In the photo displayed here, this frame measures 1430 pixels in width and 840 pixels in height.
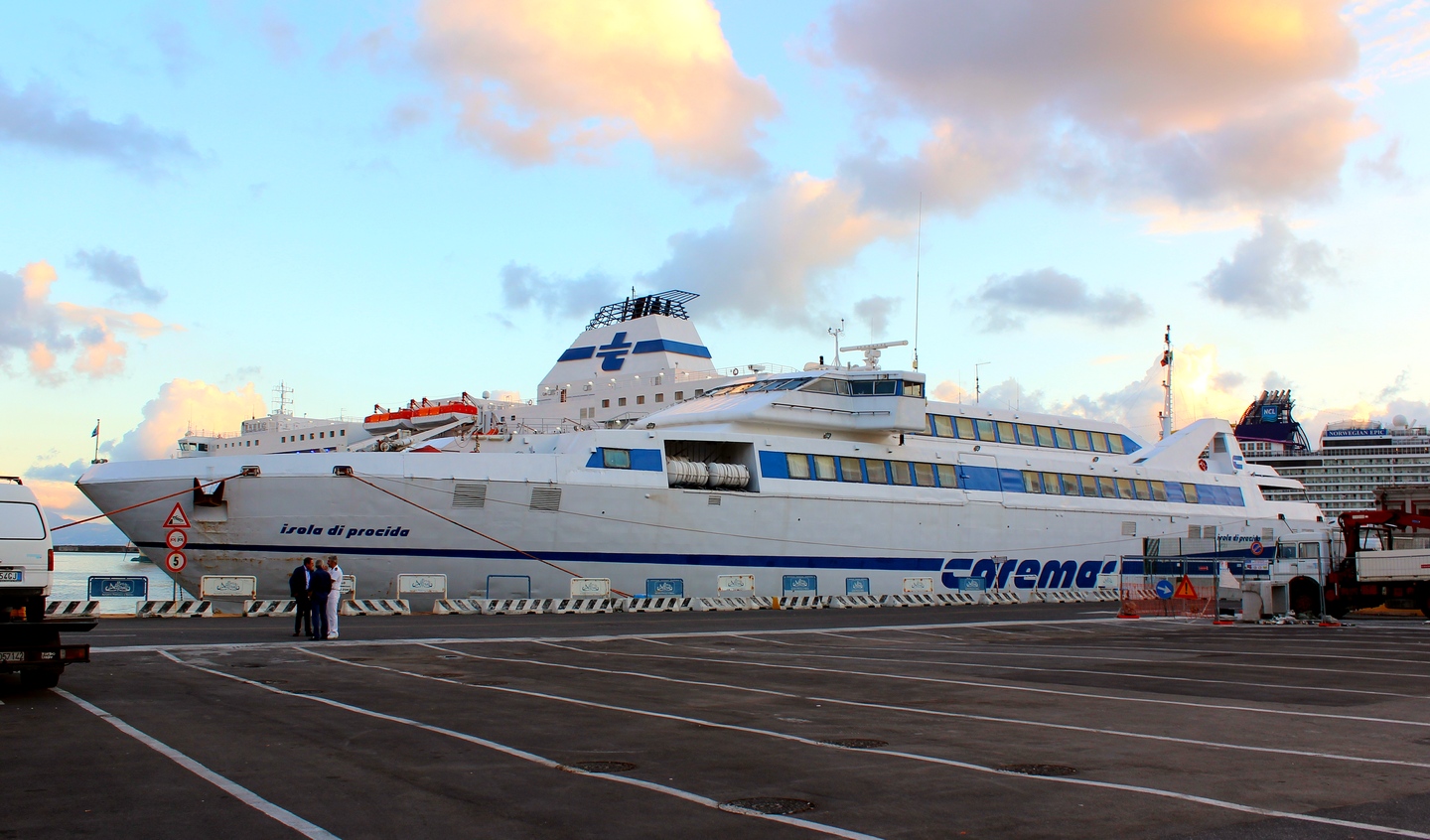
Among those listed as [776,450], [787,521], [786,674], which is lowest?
[786,674]

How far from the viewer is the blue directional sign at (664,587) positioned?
2866 centimetres

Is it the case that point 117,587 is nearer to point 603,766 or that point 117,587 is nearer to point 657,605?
point 657,605

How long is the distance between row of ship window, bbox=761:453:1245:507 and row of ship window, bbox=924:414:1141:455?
1.64 metres

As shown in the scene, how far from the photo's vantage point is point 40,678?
10922 millimetres

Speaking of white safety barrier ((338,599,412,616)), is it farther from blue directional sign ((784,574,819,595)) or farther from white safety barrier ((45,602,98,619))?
blue directional sign ((784,574,819,595))

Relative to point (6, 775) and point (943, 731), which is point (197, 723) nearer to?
point (6, 775)

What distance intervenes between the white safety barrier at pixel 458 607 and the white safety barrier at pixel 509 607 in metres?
0.16

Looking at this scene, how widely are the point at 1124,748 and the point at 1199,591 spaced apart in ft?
79.0

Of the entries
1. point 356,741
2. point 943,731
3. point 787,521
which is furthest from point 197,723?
point 787,521

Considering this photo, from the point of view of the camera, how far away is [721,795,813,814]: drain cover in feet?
20.5

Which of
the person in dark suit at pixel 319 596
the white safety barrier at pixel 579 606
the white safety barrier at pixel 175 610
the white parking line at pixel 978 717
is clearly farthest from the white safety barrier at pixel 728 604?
the white parking line at pixel 978 717

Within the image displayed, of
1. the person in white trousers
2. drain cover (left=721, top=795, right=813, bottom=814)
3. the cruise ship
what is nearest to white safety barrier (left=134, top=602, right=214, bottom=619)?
the person in white trousers

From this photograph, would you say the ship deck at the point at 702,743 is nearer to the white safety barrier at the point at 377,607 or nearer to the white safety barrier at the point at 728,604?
the white safety barrier at the point at 377,607

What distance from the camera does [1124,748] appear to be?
8.40m
